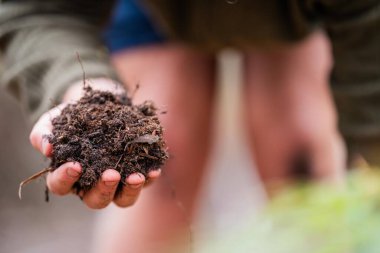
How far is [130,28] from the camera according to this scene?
70.1 inches

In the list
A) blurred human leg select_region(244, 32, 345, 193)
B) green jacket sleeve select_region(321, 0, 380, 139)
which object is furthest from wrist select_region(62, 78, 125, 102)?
blurred human leg select_region(244, 32, 345, 193)

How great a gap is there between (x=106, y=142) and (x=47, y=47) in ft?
1.50

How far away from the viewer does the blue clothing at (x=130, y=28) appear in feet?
5.81

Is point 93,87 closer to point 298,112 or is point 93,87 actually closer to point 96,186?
point 96,186

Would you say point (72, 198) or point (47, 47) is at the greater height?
point (72, 198)

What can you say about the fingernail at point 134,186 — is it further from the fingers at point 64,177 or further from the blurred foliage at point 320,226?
the blurred foliage at point 320,226

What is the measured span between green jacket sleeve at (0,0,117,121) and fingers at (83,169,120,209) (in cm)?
32

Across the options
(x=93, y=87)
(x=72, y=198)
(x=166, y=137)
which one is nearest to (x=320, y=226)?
(x=93, y=87)

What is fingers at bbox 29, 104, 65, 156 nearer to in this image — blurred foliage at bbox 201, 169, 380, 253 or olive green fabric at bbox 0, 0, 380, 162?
olive green fabric at bbox 0, 0, 380, 162

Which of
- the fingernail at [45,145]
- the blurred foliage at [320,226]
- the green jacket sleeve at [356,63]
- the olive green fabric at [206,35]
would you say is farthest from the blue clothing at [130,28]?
the fingernail at [45,145]

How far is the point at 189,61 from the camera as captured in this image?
1778 mm

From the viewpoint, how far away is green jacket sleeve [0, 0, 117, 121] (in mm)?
1280

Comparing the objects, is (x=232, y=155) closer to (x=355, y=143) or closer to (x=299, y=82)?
(x=299, y=82)

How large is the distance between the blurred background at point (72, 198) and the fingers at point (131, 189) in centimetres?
105
